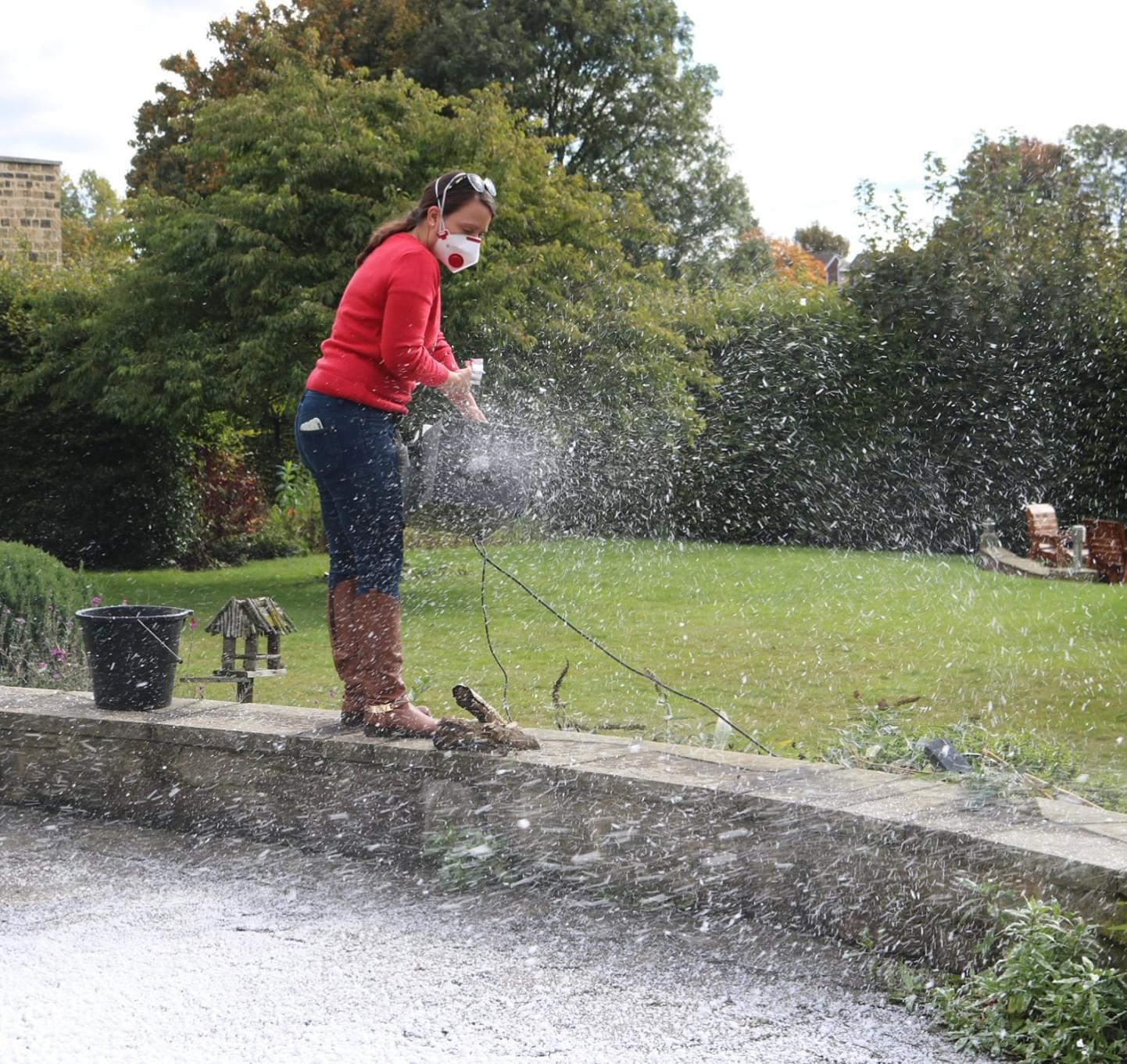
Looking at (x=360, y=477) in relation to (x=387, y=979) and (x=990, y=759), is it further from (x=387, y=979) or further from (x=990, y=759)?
(x=990, y=759)

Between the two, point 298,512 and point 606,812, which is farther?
point 298,512

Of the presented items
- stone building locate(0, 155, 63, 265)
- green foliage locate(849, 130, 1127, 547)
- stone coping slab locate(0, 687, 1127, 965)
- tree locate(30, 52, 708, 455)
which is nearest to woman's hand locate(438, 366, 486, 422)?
stone coping slab locate(0, 687, 1127, 965)

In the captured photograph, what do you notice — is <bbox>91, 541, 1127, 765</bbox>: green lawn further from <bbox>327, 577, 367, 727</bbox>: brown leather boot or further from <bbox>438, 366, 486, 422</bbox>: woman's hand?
<bbox>438, 366, 486, 422</bbox>: woman's hand

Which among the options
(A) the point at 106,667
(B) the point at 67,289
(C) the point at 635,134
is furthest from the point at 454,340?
(C) the point at 635,134

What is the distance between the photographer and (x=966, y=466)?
671 inches

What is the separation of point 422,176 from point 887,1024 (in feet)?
33.0

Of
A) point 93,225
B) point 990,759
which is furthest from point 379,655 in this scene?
point 93,225

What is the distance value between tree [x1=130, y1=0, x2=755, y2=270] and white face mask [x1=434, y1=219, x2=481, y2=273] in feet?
71.9

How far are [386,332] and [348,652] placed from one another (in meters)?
1.01

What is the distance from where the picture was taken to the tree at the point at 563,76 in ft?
87.0

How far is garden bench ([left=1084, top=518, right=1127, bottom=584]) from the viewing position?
42.7 ft

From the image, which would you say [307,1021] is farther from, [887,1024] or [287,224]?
[287,224]

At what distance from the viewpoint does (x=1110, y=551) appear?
43.0 ft

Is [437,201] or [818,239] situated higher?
[818,239]
